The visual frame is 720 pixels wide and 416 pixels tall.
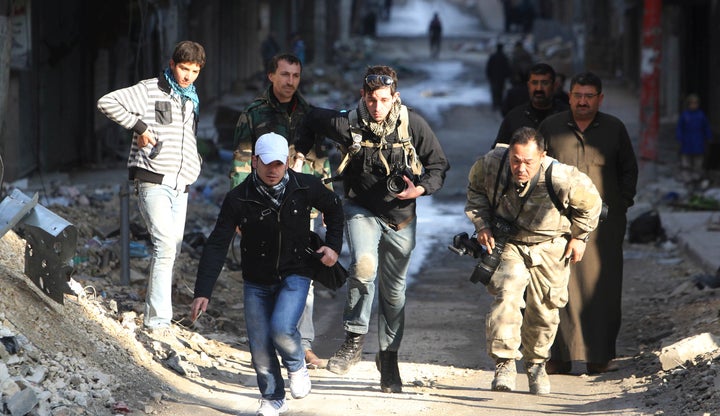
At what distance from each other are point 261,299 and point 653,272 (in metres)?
6.83

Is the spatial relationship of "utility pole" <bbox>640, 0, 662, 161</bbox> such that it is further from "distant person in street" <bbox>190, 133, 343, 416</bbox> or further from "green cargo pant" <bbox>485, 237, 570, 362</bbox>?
"distant person in street" <bbox>190, 133, 343, 416</bbox>

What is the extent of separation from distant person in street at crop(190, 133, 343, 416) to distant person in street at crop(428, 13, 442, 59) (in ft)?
131

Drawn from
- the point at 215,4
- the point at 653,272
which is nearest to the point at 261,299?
the point at 653,272

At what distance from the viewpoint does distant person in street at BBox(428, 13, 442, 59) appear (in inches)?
1813

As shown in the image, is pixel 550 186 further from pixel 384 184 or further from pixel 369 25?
pixel 369 25

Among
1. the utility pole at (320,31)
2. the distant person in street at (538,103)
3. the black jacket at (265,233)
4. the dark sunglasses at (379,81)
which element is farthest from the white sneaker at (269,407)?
the utility pole at (320,31)

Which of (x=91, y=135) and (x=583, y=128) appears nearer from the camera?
(x=583, y=128)

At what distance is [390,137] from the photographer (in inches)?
285

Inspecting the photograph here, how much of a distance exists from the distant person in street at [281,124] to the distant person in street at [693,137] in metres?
12.6

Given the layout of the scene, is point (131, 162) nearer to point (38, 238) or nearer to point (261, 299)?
point (38, 238)

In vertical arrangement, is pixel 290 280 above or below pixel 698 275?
above

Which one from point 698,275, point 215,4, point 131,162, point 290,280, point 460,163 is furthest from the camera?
point 215,4

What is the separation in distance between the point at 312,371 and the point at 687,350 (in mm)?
2350

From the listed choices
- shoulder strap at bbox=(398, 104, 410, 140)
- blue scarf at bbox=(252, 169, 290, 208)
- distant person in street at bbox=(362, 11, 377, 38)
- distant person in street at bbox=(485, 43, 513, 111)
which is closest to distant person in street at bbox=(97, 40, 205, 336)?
shoulder strap at bbox=(398, 104, 410, 140)
